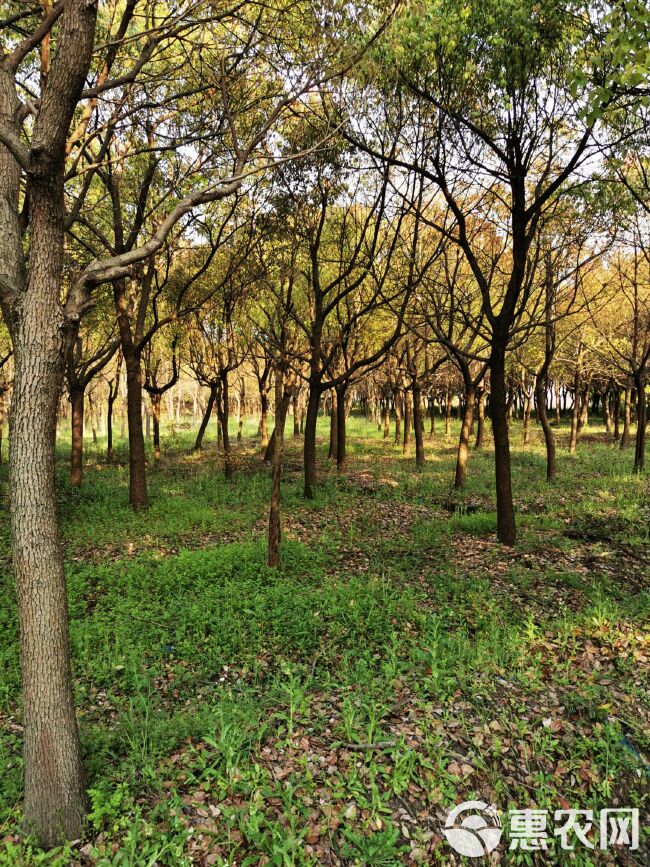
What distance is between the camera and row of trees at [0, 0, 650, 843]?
3.81 metres

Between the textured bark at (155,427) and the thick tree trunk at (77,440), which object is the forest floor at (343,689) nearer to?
the thick tree trunk at (77,440)

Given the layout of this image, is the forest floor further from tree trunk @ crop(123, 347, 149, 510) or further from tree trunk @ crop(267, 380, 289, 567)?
tree trunk @ crop(123, 347, 149, 510)

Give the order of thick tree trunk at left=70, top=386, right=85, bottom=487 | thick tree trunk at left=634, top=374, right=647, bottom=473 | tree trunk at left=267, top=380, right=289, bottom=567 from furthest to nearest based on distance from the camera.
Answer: thick tree trunk at left=634, top=374, right=647, bottom=473
thick tree trunk at left=70, top=386, right=85, bottom=487
tree trunk at left=267, top=380, right=289, bottom=567

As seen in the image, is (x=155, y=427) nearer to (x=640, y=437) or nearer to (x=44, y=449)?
(x=44, y=449)

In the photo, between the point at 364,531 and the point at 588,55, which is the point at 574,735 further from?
the point at 588,55

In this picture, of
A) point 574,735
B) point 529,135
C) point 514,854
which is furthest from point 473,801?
point 529,135

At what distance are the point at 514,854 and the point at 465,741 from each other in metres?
0.97

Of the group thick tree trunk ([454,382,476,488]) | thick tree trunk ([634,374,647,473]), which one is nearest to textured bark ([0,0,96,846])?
thick tree trunk ([454,382,476,488])

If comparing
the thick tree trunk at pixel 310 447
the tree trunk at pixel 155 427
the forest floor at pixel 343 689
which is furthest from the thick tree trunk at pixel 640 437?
the tree trunk at pixel 155 427

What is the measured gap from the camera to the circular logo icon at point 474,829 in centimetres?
393

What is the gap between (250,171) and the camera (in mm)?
4980

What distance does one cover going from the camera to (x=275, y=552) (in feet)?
30.0

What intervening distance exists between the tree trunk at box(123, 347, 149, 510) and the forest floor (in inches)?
83.0

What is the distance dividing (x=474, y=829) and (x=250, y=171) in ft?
21.6
